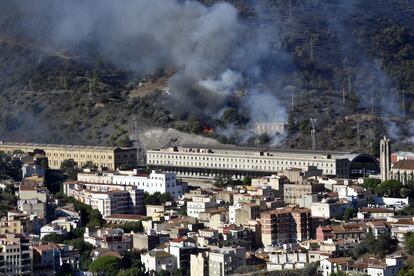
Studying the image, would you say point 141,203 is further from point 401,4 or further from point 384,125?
point 401,4

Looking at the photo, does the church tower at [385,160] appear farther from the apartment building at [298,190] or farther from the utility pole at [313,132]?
the utility pole at [313,132]

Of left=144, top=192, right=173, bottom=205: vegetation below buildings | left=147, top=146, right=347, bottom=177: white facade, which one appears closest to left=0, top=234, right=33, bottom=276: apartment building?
left=144, top=192, right=173, bottom=205: vegetation below buildings

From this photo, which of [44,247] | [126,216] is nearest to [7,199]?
[126,216]

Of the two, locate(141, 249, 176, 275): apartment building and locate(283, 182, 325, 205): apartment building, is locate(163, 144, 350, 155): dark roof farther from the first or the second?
locate(141, 249, 176, 275): apartment building

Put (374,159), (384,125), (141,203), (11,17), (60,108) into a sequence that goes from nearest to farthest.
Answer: (141,203) → (374,159) → (384,125) → (60,108) → (11,17)

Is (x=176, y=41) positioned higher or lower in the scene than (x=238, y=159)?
higher

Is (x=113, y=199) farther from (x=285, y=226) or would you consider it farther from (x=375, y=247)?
(x=375, y=247)

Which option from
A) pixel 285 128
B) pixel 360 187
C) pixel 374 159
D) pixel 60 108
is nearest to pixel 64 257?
pixel 360 187
